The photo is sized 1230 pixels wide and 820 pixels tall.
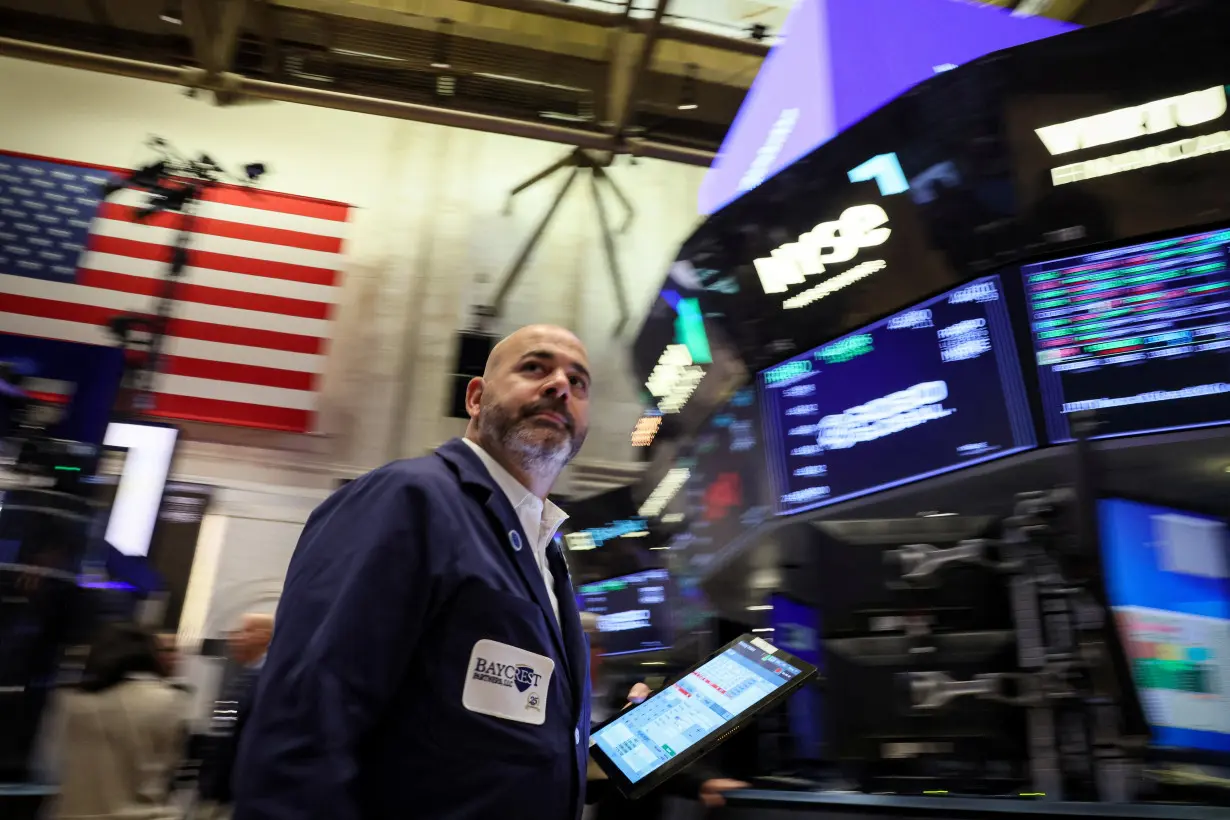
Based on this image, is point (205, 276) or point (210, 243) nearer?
point (205, 276)

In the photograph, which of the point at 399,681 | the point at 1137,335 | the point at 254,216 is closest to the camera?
the point at 399,681

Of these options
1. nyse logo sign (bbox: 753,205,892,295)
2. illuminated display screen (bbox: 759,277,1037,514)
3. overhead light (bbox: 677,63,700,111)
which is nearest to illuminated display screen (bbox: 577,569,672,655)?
illuminated display screen (bbox: 759,277,1037,514)

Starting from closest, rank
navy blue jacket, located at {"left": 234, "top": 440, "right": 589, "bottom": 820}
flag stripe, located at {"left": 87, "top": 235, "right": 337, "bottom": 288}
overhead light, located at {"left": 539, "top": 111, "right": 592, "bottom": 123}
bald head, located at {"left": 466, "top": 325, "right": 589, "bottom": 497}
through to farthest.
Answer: navy blue jacket, located at {"left": 234, "top": 440, "right": 589, "bottom": 820}
bald head, located at {"left": 466, "top": 325, "right": 589, "bottom": 497}
flag stripe, located at {"left": 87, "top": 235, "right": 337, "bottom": 288}
overhead light, located at {"left": 539, "top": 111, "right": 592, "bottom": 123}

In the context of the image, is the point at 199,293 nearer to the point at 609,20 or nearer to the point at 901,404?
the point at 609,20

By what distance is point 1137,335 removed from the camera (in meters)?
3.05

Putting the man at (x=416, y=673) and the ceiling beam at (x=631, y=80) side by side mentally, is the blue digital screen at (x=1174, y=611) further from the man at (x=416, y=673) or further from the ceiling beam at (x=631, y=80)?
the ceiling beam at (x=631, y=80)

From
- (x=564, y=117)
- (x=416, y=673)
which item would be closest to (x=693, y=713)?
(x=416, y=673)

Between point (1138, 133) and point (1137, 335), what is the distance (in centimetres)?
81

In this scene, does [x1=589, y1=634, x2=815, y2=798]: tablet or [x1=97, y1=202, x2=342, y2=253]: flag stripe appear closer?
[x1=589, y1=634, x2=815, y2=798]: tablet

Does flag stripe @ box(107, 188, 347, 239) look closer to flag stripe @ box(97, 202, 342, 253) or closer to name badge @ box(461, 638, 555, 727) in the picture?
flag stripe @ box(97, 202, 342, 253)

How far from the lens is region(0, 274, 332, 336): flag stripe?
311 inches

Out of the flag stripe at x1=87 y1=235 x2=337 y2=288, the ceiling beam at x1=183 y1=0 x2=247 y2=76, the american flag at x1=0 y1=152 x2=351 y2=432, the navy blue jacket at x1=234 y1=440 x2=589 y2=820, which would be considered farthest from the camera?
the flag stripe at x1=87 y1=235 x2=337 y2=288

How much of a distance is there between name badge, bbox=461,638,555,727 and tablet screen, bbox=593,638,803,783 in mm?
402

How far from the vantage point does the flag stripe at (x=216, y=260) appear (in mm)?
8203
